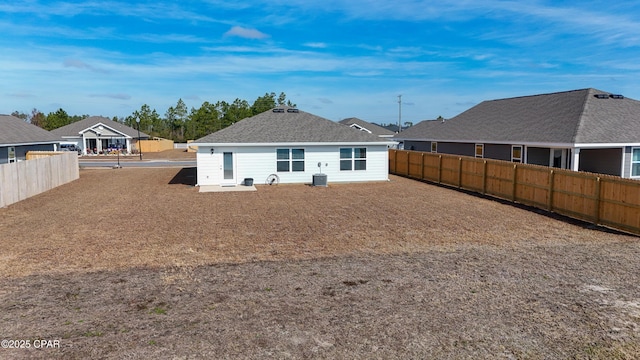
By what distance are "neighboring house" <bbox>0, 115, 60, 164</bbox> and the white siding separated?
56.0 ft

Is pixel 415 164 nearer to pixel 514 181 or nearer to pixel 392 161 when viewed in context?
pixel 392 161

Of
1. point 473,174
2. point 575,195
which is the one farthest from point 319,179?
point 575,195

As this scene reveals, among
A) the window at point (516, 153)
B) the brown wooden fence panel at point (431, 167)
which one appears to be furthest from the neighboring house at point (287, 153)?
the window at point (516, 153)

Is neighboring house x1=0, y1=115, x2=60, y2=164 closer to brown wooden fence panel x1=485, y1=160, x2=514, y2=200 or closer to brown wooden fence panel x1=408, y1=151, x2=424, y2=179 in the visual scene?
brown wooden fence panel x1=408, y1=151, x2=424, y2=179

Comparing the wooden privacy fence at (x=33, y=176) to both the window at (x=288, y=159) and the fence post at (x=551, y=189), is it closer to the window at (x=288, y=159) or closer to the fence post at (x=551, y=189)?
the window at (x=288, y=159)

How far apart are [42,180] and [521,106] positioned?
107 ft

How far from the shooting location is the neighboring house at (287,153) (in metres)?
27.5

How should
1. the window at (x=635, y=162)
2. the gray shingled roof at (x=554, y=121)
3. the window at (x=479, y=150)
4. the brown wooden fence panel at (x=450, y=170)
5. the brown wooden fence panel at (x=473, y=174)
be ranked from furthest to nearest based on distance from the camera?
the window at (x=479, y=150)
the brown wooden fence panel at (x=450, y=170)
the window at (x=635, y=162)
the gray shingled roof at (x=554, y=121)
the brown wooden fence panel at (x=473, y=174)

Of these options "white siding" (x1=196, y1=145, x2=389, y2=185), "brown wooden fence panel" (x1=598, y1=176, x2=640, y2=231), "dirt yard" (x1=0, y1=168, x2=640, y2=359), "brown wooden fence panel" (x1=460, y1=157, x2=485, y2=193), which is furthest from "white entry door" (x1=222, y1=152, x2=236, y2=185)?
"brown wooden fence panel" (x1=598, y1=176, x2=640, y2=231)

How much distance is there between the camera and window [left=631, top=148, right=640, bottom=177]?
26.1 m

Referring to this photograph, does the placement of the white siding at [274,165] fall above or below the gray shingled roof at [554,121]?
below

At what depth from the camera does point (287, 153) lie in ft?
94.0

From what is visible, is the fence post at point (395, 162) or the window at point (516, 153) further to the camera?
the fence post at point (395, 162)

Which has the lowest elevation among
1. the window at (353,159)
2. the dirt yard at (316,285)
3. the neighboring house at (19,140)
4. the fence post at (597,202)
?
the dirt yard at (316,285)
